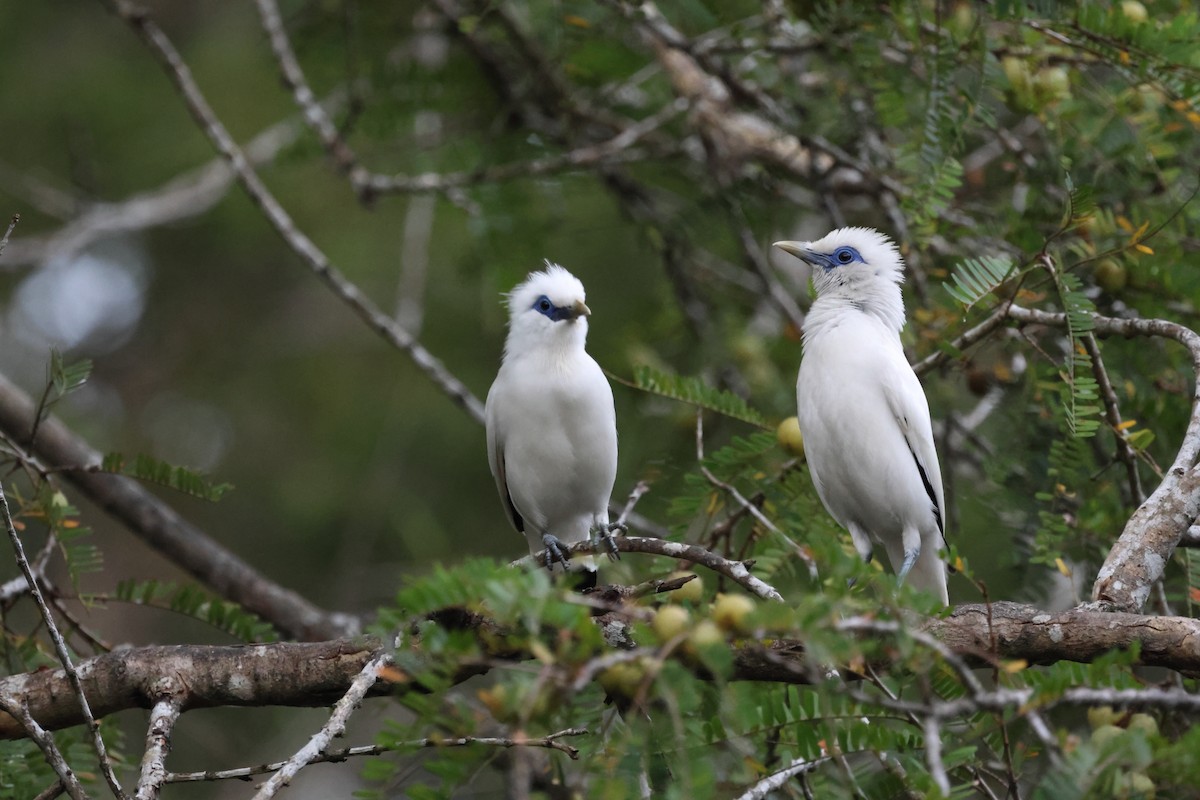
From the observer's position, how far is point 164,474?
4.31m

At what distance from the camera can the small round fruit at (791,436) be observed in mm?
4945

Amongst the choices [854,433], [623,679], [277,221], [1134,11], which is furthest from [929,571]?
[277,221]

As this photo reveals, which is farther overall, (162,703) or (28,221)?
(28,221)

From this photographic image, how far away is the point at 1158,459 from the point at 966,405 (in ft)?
8.56

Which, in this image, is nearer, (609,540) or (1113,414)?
(1113,414)

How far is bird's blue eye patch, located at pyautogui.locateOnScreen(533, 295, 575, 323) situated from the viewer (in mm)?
5387

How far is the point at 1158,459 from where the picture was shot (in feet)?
17.9

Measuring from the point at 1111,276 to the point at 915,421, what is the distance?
1.08m

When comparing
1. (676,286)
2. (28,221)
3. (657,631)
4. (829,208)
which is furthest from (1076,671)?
(28,221)

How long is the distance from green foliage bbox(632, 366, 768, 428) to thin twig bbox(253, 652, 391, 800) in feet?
5.42

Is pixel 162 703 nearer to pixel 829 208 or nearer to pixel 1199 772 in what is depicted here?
pixel 1199 772

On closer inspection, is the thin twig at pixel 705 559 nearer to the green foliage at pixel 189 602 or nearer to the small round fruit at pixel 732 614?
the small round fruit at pixel 732 614

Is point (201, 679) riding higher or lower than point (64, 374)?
lower

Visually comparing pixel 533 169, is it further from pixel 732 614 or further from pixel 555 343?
pixel 732 614
